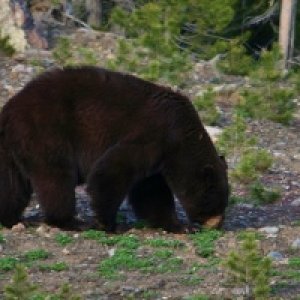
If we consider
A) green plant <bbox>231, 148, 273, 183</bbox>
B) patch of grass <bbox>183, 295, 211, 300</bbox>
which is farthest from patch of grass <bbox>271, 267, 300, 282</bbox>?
green plant <bbox>231, 148, 273, 183</bbox>

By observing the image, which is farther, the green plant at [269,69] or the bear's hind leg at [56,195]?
the green plant at [269,69]

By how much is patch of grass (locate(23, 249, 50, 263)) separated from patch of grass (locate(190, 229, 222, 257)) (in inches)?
47.1

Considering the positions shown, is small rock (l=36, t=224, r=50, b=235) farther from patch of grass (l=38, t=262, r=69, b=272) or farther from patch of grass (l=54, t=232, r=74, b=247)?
patch of grass (l=38, t=262, r=69, b=272)

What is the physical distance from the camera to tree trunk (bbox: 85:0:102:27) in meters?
25.5

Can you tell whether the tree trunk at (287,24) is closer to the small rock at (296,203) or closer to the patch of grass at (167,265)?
the small rock at (296,203)

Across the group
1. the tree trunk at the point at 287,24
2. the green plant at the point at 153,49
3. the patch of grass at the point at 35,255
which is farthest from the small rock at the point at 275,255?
the tree trunk at the point at 287,24

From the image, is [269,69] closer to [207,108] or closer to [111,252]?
[207,108]

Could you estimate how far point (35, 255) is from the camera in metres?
7.42

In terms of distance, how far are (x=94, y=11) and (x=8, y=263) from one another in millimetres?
19151

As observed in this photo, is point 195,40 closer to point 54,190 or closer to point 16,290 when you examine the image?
point 54,190

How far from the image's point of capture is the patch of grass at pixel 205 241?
767cm

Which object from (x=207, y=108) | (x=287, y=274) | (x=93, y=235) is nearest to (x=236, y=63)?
(x=207, y=108)

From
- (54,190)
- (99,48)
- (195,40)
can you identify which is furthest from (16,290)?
(195,40)

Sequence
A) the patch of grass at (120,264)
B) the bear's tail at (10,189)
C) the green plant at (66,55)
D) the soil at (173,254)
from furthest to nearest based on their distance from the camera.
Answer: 1. the green plant at (66,55)
2. the bear's tail at (10,189)
3. the patch of grass at (120,264)
4. the soil at (173,254)
